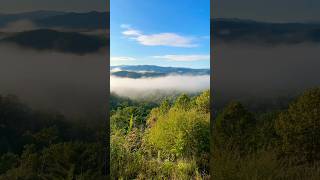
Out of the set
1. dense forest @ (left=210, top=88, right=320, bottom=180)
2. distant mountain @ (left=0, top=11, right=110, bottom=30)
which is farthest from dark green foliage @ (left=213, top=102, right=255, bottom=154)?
distant mountain @ (left=0, top=11, right=110, bottom=30)

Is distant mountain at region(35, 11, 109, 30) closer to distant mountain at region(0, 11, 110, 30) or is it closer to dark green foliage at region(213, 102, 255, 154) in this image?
distant mountain at region(0, 11, 110, 30)

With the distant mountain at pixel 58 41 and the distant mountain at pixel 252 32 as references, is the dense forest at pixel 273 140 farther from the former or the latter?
the distant mountain at pixel 58 41

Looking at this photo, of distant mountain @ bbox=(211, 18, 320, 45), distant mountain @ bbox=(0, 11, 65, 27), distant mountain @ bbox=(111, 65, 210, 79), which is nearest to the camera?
distant mountain @ bbox=(0, 11, 65, 27)

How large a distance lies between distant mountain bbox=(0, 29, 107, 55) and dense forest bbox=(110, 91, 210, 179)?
0.89 metres

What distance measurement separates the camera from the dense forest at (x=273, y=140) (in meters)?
7.50

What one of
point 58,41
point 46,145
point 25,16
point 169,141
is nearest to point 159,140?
point 169,141

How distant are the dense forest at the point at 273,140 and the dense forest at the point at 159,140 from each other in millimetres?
283

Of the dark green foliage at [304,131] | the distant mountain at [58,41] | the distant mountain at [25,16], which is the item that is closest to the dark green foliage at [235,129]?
the dark green foliage at [304,131]

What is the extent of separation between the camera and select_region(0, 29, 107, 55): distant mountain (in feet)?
25.0

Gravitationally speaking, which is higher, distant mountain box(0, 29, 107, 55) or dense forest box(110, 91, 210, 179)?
distant mountain box(0, 29, 107, 55)

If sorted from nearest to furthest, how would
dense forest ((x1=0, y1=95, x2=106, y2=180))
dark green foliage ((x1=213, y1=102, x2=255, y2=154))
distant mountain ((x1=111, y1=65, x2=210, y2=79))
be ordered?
dense forest ((x1=0, y1=95, x2=106, y2=180)) → dark green foliage ((x1=213, y1=102, x2=255, y2=154)) → distant mountain ((x1=111, y1=65, x2=210, y2=79))

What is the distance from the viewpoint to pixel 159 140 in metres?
7.97

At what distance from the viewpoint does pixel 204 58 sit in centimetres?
825

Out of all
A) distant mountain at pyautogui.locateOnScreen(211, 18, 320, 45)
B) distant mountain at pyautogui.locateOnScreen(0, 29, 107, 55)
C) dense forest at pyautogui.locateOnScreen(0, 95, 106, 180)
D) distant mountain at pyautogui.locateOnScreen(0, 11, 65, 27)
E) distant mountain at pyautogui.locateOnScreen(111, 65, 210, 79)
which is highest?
distant mountain at pyautogui.locateOnScreen(0, 11, 65, 27)
